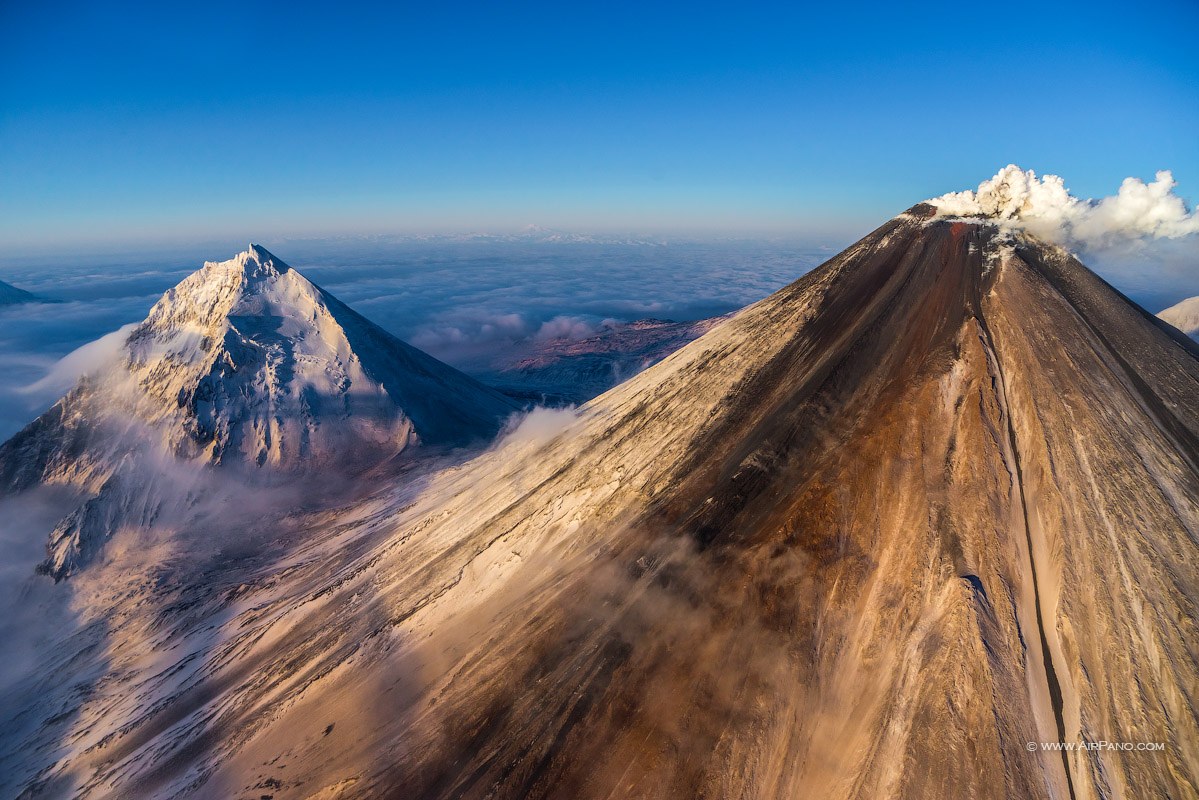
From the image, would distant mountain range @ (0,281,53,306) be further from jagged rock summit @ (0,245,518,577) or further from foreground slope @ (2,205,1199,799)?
foreground slope @ (2,205,1199,799)

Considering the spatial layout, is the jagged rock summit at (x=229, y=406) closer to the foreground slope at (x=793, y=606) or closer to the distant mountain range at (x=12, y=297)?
the foreground slope at (x=793, y=606)

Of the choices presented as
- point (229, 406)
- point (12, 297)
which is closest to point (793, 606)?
point (229, 406)

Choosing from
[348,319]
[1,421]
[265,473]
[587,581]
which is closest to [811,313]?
[587,581]

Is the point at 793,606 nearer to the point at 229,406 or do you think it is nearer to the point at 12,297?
the point at 229,406

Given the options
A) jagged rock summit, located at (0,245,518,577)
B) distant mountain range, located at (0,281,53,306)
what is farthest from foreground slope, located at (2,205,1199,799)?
distant mountain range, located at (0,281,53,306)

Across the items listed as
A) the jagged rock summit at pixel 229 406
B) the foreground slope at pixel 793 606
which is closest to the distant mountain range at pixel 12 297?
the jagged rock summit at pixel 229 406

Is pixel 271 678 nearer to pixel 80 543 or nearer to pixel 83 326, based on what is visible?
pixel 80 543
